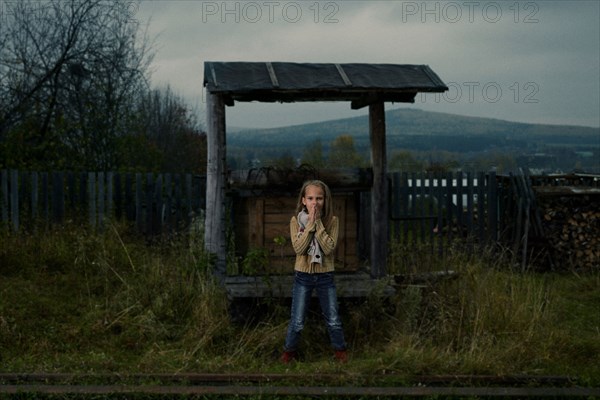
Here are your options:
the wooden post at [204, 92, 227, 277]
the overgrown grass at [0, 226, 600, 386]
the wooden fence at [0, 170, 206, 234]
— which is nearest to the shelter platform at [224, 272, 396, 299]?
the overgrown grass at [0, 226, 600, 386]

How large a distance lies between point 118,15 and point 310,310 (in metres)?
13.3

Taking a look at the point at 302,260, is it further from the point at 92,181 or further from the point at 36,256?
the point at 92,181

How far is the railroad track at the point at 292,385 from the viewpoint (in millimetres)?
6512

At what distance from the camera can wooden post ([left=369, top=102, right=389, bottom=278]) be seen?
947 centimetres

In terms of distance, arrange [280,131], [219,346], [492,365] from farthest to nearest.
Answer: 1. [280,131]
2. [219,346]
3. [492,365]

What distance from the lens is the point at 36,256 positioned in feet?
40.2

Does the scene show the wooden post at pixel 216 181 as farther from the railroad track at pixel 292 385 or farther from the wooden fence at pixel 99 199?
the wooden fence at pixel 99 199

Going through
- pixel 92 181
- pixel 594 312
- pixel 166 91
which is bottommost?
pixel 594 312

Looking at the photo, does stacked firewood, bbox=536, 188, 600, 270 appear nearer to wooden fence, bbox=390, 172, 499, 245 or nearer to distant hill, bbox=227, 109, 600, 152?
wooden fence, bbox=390, 172, 499, 245

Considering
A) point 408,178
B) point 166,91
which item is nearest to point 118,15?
point 408,178

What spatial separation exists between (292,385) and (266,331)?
5.30ft

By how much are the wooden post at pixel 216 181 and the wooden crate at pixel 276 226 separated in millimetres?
455

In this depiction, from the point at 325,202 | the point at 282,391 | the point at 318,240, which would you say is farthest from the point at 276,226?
the point at 282,391

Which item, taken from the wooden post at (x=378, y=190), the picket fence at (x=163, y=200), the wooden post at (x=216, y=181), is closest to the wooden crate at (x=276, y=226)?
the wooden post at (x=378, y=190)
